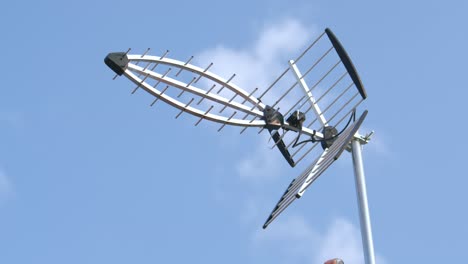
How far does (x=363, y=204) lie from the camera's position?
32.6 feet

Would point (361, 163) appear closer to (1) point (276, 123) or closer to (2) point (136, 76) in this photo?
(1) point (276, 123)

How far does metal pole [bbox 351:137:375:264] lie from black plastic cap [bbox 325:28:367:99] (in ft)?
3.12

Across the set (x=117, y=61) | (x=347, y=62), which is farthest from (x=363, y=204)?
(x=117, y=61)

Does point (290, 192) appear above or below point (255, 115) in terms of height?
below

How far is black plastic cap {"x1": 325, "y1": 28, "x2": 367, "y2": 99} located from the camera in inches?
446

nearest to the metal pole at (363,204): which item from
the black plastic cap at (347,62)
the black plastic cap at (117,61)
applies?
the black plastic cap at (347,62)

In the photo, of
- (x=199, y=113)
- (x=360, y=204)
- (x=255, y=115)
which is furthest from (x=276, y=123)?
(x=360, y=204)

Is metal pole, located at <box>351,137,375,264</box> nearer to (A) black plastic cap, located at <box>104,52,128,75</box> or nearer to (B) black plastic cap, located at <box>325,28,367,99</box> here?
(B) black plastic cap, located at <box>325,28,367,99</box>

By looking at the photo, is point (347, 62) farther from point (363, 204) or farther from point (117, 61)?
point (117, 61)

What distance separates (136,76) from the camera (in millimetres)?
10320

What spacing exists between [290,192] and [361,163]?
87 centimetres

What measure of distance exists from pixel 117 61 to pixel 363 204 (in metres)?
2.81

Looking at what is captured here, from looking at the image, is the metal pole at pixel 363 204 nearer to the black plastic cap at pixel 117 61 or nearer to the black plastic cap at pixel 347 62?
the black plastic cap at pixel 347 62

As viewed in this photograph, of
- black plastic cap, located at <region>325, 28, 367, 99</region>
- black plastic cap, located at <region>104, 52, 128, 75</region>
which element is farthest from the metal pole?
black plastic cap, located at <region>104, 52, 128, 75</region>
